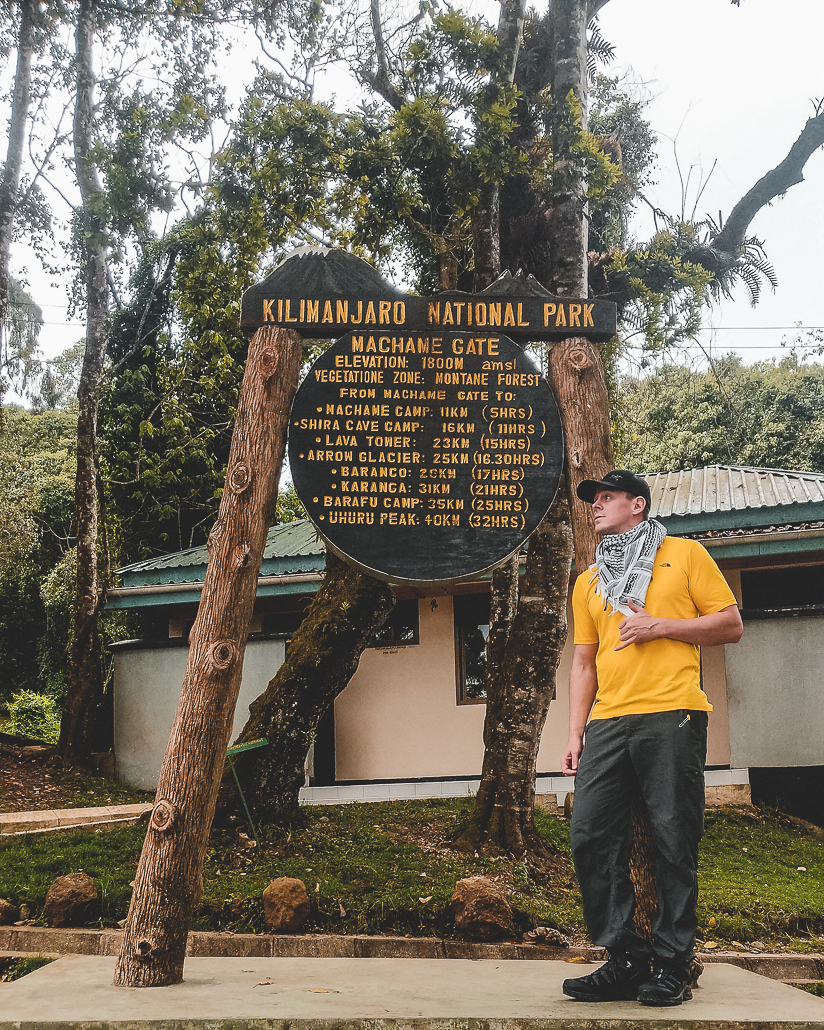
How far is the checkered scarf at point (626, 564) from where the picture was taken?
3.65 m

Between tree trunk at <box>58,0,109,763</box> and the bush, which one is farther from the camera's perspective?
the bush

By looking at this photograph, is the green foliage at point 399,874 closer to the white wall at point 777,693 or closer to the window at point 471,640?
the white wall at point 777,693

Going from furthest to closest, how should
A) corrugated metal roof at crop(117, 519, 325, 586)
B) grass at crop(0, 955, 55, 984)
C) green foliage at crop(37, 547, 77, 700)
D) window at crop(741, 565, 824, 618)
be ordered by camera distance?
green foliage at crop(37, 547, 77, 700) → corrugated metal roof at crop(117, 519, 325, 586) → window at crop(741, 565, 824, 618) → grass at crop(0, 955, 55, 984)

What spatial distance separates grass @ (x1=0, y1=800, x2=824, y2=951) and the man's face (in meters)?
3.40

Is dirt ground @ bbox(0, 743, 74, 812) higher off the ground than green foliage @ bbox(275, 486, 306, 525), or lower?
lower

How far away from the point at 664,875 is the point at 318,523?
2068 millimetres

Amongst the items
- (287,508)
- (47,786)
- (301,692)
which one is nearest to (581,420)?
(301,692)

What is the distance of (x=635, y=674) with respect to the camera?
11.8ft

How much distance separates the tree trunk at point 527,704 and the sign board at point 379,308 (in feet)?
11.1

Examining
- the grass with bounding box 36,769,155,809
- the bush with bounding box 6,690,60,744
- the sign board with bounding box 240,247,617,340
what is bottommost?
the bush with bounding box 6,690,60,744

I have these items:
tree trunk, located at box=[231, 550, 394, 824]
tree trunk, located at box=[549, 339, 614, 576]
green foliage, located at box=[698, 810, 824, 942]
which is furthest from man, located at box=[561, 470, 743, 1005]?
tree trunk, located at box=[231, 550, 394, 824]

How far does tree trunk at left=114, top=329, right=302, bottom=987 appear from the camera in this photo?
3908 millimetres

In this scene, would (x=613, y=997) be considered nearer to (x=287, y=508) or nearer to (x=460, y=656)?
(x=460, y=656)

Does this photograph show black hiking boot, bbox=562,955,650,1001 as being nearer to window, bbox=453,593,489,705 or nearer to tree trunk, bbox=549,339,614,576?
tree trunk, bbox=549,339,614,576
